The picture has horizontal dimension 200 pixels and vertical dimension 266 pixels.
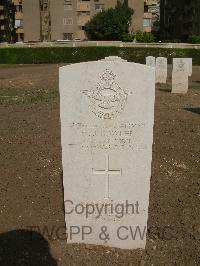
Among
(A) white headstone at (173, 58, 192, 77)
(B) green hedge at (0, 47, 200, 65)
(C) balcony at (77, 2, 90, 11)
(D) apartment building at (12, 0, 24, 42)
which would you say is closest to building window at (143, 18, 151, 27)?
(C) balcony at (77, 2, 90, 11)

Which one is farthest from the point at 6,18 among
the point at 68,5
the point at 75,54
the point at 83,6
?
the point at 75,54

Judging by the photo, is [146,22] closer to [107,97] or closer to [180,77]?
[180,77]

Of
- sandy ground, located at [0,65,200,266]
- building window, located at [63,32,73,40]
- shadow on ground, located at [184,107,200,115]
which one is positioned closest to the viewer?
sandy ground, located at [0,65,200,266]

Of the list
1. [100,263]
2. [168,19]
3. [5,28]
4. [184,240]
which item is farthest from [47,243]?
[168,19]

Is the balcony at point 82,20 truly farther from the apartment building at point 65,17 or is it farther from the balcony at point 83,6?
the balcony at point 83,6

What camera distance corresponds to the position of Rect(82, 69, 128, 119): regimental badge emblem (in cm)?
405

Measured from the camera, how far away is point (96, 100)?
413 centimetres

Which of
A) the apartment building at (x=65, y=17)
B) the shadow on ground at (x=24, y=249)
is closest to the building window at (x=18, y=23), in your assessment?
the apartment building at (x=65, y=17)

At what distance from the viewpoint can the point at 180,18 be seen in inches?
2813

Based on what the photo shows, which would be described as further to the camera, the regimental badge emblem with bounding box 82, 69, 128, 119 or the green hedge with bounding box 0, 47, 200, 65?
the green hedge with bounding box 0, 47, 200, 65

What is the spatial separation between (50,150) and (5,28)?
217ft

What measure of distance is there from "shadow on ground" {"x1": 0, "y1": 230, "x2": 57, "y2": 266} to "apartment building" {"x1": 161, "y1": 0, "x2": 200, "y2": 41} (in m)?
58.8

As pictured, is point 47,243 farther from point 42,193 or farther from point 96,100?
point 96,100

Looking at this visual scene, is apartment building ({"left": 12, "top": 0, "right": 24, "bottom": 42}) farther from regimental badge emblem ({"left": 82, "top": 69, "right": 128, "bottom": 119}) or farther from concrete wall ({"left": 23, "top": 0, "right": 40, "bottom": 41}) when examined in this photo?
regimental badge emblem ({"left": 82, "top": 69, "right": 128, "bottom": 119})
